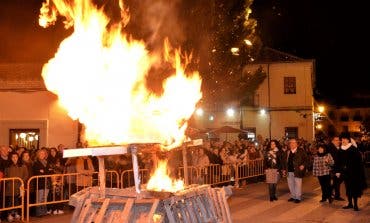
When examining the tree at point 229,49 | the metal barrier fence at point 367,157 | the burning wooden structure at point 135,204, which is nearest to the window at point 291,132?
the metal barrier fence at point 367,157

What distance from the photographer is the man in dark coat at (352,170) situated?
40.6ft

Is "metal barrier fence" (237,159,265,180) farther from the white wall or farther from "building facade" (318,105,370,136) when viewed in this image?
"building facade" (318,105,370,136)

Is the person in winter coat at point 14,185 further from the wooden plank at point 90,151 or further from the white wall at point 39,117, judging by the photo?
the white wall at point 39,117

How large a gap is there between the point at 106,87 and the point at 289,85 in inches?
1379

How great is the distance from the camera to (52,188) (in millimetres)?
11930

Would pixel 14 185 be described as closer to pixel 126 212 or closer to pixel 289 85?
pixel 126 212

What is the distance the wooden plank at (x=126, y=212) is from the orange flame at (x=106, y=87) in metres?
1.50

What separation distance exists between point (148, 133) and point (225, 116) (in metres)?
33.2

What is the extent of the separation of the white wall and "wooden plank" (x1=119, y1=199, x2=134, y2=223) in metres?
12.5

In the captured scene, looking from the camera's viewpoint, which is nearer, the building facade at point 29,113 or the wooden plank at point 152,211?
the wooden plank at point 152,211

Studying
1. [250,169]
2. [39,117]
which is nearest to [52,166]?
[39,117]

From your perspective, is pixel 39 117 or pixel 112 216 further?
pixel 39 117

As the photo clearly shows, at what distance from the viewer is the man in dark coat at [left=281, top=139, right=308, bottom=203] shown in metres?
13.8

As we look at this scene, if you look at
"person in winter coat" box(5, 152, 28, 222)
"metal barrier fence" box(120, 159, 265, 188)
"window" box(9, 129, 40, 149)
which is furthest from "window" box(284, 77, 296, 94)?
"person in winter coat" box(5, 152, 28, 222)
